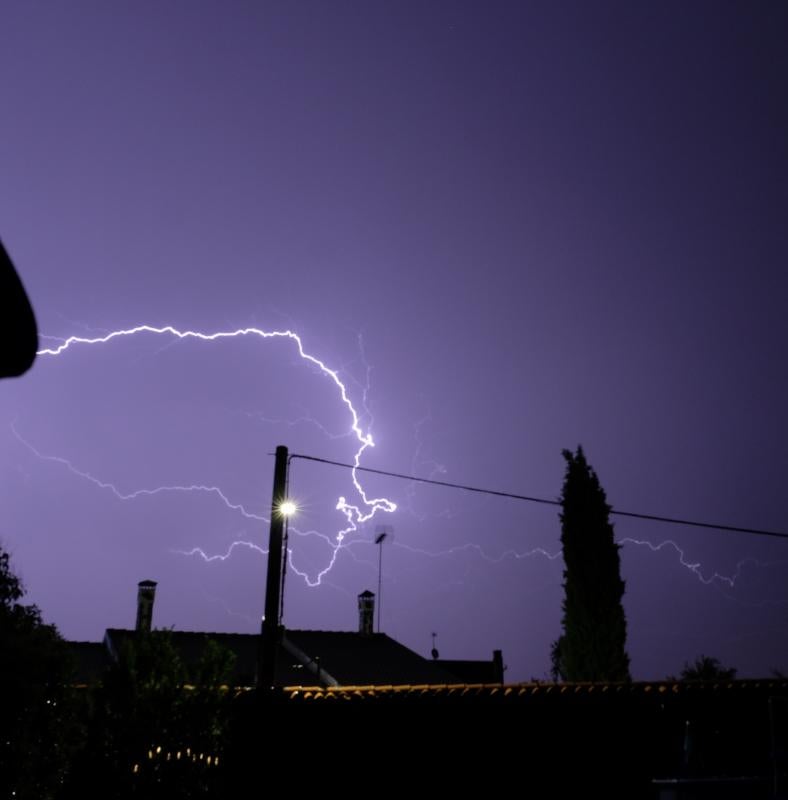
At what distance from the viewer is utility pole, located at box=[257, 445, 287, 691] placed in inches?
412

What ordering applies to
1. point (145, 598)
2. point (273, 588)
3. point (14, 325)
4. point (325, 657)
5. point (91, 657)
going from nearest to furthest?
point (14, 325) → point (273, 588) → point (91, 657) → point (325, 657) → point (145, 598)

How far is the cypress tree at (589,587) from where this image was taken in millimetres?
20641

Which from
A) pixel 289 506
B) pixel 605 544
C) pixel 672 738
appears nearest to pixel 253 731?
pixel 289 506

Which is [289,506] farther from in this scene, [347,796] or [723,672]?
[723,672]

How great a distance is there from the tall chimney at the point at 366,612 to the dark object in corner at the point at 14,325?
26187 millimetres

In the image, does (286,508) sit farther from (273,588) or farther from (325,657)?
(325,657)

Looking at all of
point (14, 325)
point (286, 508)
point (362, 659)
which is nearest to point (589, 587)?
point (362, 659)

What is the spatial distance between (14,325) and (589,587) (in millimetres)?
22137

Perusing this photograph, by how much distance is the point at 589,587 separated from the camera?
21.7 m

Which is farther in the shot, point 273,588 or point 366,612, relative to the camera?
point 366,612

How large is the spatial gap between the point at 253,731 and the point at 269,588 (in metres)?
2.09

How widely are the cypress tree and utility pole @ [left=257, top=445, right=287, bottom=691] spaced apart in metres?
11.3

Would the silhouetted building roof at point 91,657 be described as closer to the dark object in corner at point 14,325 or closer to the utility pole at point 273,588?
the utility pole at point 273,588

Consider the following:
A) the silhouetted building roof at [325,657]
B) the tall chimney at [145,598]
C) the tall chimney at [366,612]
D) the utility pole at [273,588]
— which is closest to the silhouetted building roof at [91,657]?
the silhouetted building roof at [325,657]
